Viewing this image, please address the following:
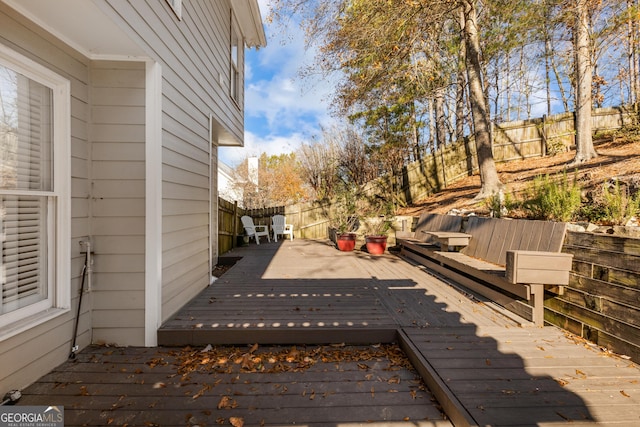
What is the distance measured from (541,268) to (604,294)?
1.39ft

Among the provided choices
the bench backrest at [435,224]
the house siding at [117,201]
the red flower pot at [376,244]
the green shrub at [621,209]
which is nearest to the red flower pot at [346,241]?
the red flower pot at [376,244]

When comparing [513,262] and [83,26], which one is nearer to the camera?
[83,26]

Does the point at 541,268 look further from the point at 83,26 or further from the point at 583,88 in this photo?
the point at 583,88

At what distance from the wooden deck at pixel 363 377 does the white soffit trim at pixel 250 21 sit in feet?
17.3

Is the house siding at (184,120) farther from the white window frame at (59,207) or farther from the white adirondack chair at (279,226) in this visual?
the white adirondack chair at (279,226)

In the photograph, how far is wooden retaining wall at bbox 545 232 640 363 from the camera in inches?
83.0

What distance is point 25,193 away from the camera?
2.00m

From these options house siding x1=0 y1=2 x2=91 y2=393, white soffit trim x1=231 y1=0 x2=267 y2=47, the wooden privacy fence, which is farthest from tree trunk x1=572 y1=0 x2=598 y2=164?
house siding x1=0 y1=2 x2=91 y2=393

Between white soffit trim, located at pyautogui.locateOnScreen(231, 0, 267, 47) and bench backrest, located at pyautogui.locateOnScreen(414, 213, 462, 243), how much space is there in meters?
5.27

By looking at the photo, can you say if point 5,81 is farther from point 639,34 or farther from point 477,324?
point 639,34

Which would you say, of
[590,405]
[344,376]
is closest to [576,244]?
[590,405]

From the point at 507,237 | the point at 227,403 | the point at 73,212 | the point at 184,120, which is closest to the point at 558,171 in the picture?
the point at 507,237

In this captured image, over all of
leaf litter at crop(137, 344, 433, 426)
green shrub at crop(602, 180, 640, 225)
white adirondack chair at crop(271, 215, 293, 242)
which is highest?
green shrub at crop(602, 180, 640, 225)

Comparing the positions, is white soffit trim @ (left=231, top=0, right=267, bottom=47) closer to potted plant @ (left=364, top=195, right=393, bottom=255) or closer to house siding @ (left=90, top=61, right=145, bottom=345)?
house siding @ (left=90, top=61, right=145, bottom=345)
